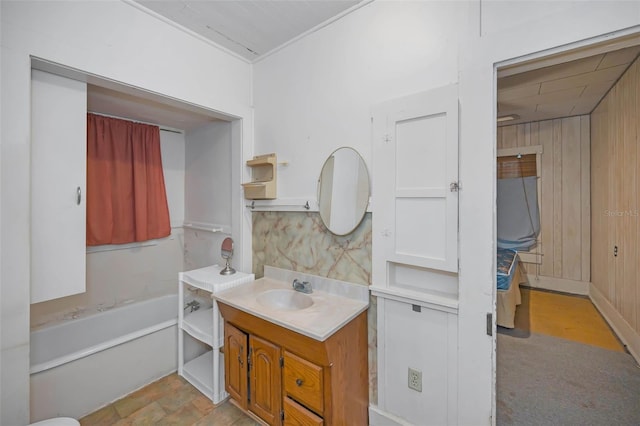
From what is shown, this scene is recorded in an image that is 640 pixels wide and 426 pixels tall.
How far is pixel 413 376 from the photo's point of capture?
5.06ft

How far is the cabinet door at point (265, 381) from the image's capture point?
1610mm

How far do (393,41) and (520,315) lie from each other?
359cm

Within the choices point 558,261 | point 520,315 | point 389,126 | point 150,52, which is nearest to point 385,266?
point 389,126

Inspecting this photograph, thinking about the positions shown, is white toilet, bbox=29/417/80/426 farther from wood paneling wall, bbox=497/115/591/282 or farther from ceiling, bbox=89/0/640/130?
wood paneling wall, bbox=497/115/591/282

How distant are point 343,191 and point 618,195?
2985 millimetres

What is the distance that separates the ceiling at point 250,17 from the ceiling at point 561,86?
47.2 inches

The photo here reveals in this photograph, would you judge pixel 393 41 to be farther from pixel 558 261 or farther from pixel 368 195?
pixel 558 261

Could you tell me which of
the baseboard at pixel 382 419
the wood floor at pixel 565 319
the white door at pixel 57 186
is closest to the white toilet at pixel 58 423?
the white door at pixel 57 186

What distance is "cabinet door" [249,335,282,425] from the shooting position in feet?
5.28

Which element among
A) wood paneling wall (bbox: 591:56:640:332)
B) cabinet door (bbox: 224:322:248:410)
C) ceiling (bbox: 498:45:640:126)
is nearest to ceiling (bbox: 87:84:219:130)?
cabinet door (bbox: 224:322:248:410)

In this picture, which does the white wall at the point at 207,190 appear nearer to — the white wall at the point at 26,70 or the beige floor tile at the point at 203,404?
the white wall at the point at 26,70

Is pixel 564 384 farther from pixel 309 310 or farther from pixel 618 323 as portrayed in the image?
pixel 309 310

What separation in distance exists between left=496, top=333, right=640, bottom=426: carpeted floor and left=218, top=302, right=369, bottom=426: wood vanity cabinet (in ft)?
3.60

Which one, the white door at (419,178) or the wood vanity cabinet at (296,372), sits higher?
the white door at (419,178)
